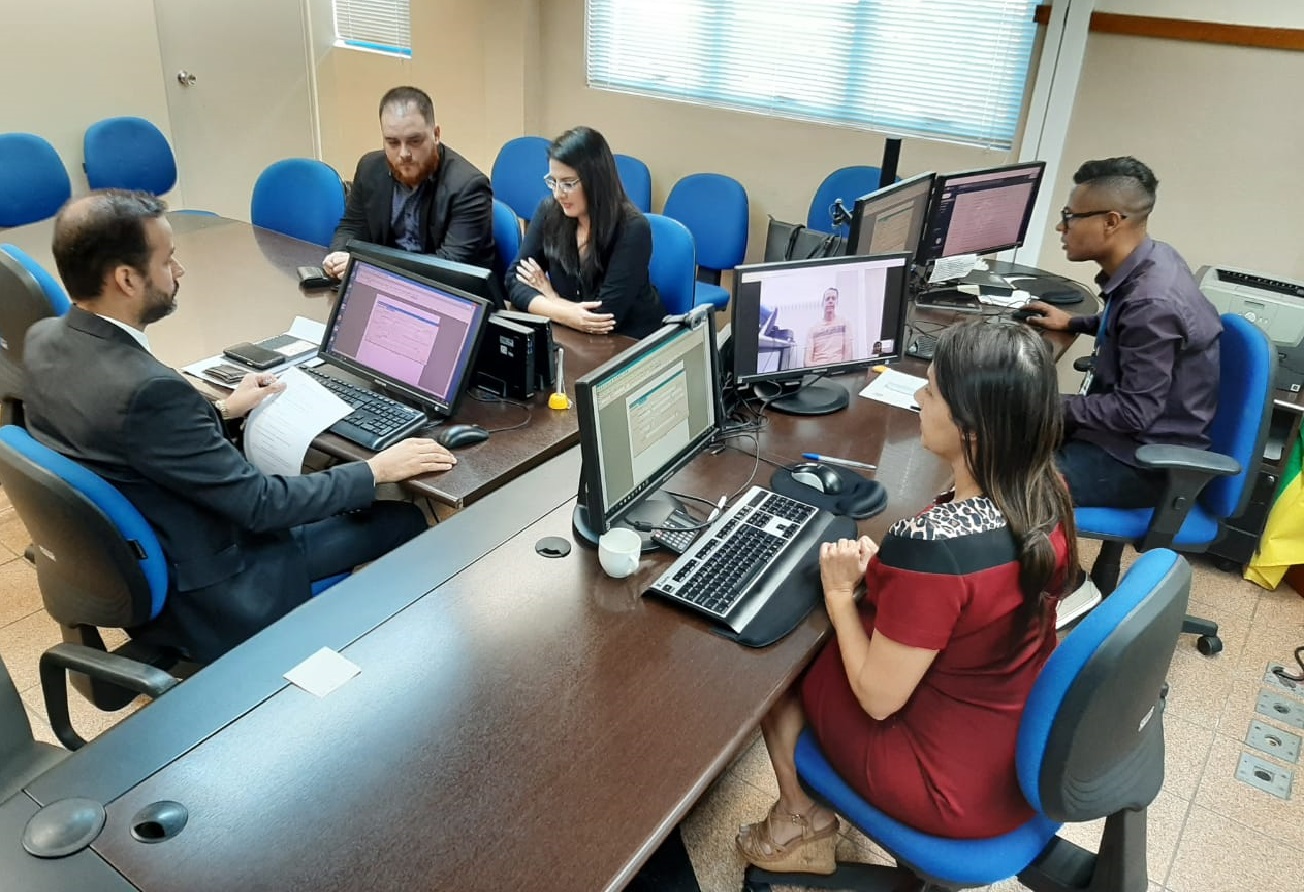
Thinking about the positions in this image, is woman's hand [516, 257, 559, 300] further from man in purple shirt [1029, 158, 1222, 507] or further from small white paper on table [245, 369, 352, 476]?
man in purple shirt [1029, 158, 1222, 507]

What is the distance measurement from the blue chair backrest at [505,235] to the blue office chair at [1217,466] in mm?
2186

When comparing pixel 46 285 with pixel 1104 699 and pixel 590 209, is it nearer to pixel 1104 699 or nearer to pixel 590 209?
pixel 590 209

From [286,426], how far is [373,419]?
0.20 meters

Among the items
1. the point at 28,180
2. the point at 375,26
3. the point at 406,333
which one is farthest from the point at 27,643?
the point at 375,26

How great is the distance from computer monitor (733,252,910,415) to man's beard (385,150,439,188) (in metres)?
1.56

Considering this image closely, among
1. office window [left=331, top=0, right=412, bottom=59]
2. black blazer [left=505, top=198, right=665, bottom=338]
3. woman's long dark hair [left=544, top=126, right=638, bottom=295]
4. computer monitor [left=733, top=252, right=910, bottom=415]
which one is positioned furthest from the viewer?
office window [left=331, top=0, right=412, bottom=59]

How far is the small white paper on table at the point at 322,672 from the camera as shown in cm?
140

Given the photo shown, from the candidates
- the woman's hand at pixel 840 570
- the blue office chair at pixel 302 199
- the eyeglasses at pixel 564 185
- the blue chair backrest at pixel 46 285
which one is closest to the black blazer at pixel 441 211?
the blue office chair at pixel 302 199

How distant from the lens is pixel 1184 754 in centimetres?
241

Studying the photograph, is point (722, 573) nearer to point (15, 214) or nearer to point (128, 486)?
point (128, 486)

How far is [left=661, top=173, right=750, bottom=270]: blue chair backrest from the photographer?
4199 mm

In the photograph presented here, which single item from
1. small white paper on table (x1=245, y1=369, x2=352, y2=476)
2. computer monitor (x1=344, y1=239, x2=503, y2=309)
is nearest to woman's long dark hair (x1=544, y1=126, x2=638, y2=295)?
computer monitor (x1=344, y1=239, x2=503, y2=309)

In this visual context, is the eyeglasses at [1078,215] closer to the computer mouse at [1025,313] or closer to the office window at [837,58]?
the computer mouse at [1025,313]

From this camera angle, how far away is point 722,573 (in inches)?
66.2
